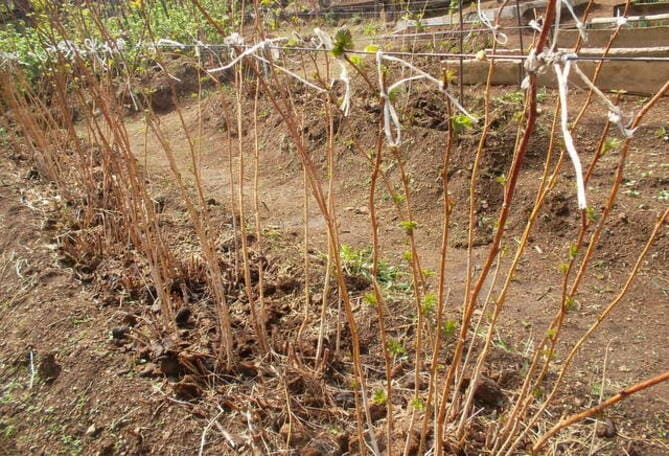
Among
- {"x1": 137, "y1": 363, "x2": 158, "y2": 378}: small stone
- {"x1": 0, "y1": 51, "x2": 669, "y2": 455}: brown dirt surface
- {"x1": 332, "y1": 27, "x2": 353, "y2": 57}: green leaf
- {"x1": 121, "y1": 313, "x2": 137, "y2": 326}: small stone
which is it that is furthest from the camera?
{"x1": 121, "y1": 313, "x2": 137, "y2": 326}: small stone

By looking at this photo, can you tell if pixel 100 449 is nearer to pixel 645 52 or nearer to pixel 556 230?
pixel 556 230

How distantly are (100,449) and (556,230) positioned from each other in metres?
2.72

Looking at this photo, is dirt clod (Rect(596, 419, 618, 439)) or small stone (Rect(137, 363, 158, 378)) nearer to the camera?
dirt clod (Rect(596, 419, 618, 439))

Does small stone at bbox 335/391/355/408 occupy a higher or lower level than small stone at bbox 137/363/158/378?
lower

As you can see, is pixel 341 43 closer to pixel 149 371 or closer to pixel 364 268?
pixel 149 371

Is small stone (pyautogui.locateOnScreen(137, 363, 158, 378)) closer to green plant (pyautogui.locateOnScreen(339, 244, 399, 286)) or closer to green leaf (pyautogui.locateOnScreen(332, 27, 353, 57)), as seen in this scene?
green plant (pyautogui.locateOnScreen(339, 244, 399, 286))

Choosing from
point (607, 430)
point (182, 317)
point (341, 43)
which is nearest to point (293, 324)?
point (182, 317)

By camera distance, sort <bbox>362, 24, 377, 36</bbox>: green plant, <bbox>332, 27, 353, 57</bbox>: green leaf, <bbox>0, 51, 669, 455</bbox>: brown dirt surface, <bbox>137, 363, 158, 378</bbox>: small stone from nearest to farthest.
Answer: <bbox>332, 27, 353, 57</bbox>: green leaf
<bbox>0, 51, 669, 455</bbox>: brown dirt surface
<bbox>137, 363, 158, 378</bbox>: small stone
<bbox>362, 24, 377, 36</bbox>: green plant

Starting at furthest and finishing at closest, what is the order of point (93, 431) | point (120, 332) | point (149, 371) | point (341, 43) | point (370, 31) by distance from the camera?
point (370, 31) → point (120, 332) → point (149, 371) → point (93, 431) → point (341, 43)

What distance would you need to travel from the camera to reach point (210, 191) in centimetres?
454

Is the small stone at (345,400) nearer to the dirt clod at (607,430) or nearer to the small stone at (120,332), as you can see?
the dirt clod at (607,430)

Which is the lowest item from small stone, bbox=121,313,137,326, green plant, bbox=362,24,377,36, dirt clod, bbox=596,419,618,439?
dirt clod, bbox=596,419,618,439

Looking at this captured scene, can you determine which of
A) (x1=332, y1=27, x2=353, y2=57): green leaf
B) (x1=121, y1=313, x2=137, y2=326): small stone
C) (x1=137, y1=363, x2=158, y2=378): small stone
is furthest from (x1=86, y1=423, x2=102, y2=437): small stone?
(x1=332, y1=27, x2=353, y2=57): green leaf

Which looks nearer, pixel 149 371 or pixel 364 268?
pixel 149 371
